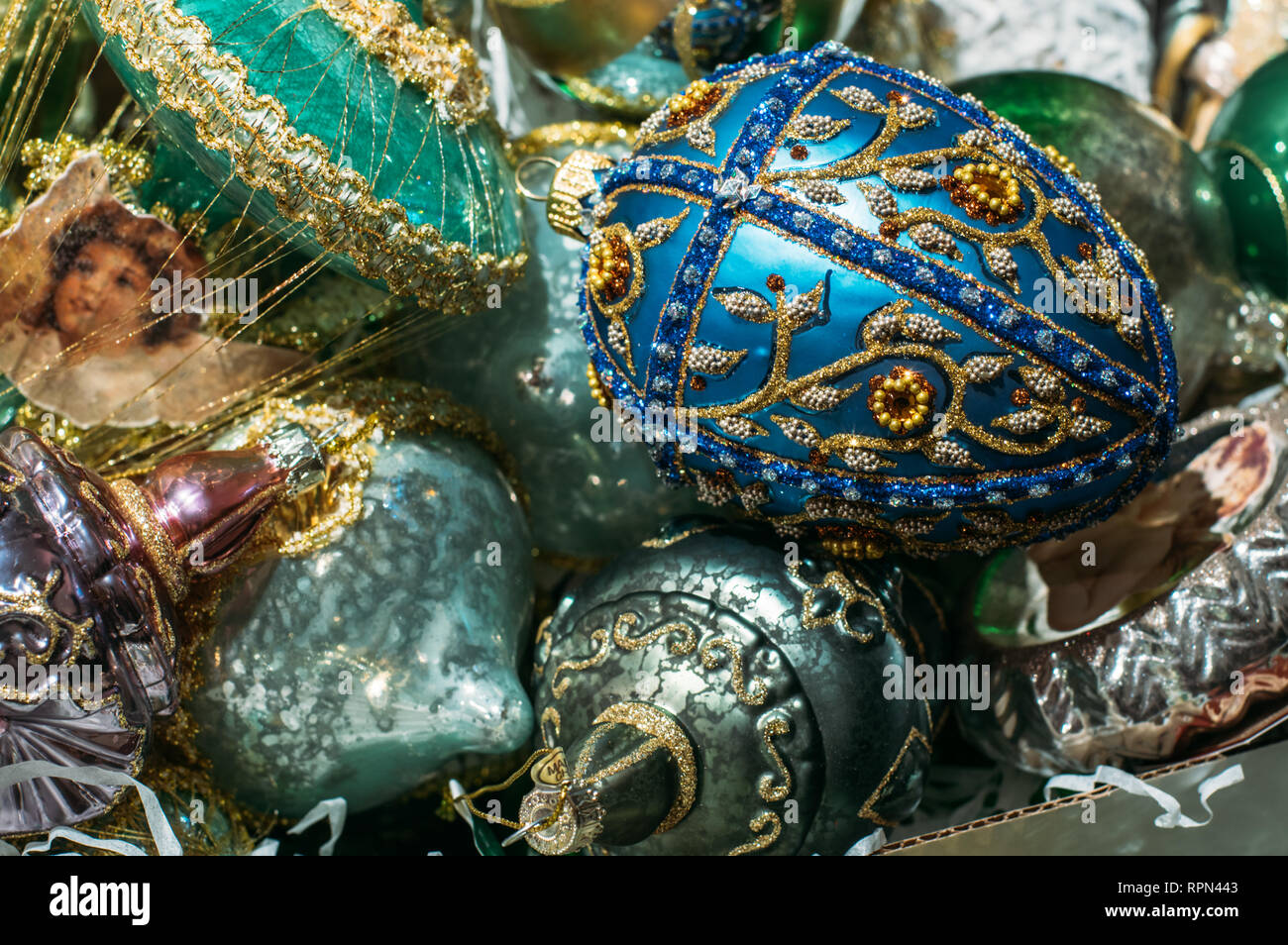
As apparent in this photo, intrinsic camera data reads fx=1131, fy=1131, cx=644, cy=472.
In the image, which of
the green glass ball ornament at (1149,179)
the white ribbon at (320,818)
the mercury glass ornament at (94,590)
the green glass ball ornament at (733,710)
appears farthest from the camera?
the green glass ball ornament at (1149,179)

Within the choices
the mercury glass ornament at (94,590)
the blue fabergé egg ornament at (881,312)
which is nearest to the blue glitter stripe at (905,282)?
the blue fabergé egg ornament at (881,312)

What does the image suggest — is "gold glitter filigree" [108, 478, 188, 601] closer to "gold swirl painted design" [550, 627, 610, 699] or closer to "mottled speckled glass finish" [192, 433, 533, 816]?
"mottled speckled glass finish" [192, 433, 533, 816]

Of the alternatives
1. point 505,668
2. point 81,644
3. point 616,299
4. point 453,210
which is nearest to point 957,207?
point 616,299

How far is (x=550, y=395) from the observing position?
1115 mm

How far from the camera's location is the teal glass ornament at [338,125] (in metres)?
0.84

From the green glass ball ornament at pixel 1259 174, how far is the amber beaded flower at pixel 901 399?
24.2 inches

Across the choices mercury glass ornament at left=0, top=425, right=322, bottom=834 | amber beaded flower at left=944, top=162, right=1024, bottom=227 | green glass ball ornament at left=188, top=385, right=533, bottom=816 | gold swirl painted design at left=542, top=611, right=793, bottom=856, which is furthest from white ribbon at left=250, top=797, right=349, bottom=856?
amber beaded flower at left=944, top=162, right=1024, bottom=227

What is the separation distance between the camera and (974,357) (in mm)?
853

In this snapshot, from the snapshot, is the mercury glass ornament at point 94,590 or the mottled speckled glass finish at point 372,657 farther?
the mottled speckled glass finish at point 372,657

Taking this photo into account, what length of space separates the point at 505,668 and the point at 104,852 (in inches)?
14.0

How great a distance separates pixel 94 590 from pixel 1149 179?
1.02m

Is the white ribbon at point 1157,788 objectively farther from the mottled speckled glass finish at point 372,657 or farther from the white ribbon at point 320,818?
the white ribbon at point 320,818

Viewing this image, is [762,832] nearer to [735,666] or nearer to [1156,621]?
[735,666]
